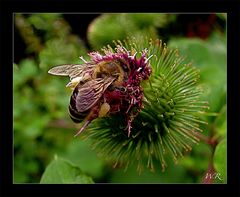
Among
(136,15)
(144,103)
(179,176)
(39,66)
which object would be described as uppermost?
(136,15)

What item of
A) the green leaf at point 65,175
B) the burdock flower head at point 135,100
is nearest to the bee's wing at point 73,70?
the burdock flower head at point 135,100

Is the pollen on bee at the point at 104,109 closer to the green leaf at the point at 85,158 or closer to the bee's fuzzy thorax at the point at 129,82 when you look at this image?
the bee's fuzzy thorax at the point at 129,82

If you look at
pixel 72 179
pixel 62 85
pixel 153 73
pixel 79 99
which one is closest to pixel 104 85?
pixel 79 99

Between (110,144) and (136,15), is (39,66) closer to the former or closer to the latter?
(136,15)

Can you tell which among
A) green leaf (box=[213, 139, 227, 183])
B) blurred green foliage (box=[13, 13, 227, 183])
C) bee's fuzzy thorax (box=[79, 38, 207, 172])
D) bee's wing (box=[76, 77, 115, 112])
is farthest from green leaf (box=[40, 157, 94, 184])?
blurred green foliage (box=[13, 13, 227, 183])
